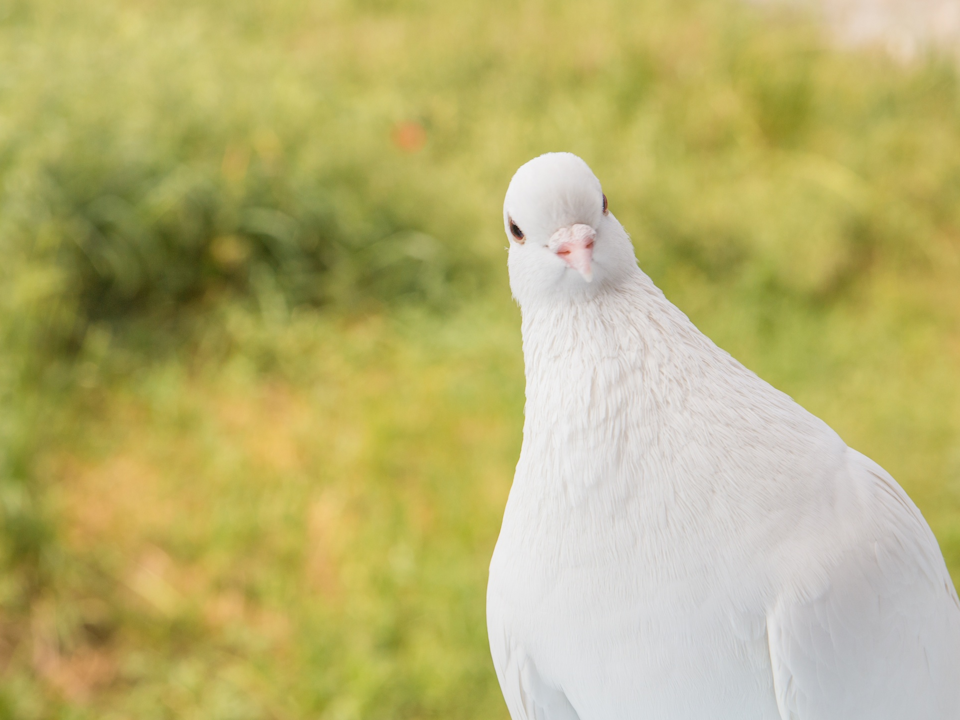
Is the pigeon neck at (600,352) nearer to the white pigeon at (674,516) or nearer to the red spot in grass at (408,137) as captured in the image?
the white pigeon at (674,516)

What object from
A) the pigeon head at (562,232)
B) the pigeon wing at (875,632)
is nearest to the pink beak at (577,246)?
the pigeon head at (562,232)

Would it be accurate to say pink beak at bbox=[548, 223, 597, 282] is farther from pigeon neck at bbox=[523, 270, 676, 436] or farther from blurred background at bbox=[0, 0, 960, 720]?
blurred background at bbox=[0, 0, 960, 720]

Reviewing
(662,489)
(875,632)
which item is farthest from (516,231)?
(875,632)

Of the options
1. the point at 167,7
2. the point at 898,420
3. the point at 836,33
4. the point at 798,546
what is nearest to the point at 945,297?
the point at 898,420

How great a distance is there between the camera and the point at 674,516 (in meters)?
0.89

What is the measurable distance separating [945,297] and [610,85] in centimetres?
173

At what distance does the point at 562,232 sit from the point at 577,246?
2 centimetres

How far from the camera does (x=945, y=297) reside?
126 inches

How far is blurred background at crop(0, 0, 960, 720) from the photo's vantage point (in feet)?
7.49

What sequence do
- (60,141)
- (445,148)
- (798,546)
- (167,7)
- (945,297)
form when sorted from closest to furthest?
(798,546), (60,141), (945,297), (445,148), (167,7)

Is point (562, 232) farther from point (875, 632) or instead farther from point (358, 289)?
point (358, 289)

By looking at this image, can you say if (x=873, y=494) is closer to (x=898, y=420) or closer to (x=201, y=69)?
(x=898, y=420)

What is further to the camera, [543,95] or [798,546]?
[543,95]

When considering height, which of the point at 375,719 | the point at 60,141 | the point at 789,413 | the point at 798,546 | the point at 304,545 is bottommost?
the point at 375,719
